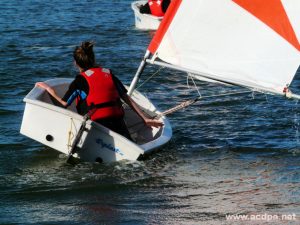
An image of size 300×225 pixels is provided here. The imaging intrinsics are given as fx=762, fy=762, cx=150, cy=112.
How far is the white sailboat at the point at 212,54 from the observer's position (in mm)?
6215

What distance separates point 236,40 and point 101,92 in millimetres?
1242

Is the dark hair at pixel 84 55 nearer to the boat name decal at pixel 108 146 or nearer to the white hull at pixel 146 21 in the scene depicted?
the boat name decal at pixel 108 146

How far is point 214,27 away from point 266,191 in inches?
57.0

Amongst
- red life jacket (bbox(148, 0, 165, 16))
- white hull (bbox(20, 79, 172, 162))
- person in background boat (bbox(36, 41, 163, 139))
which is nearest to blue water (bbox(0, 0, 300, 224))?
white hull (bbox(20, 79, 172, 162))

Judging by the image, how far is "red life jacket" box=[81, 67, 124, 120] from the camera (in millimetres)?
6578

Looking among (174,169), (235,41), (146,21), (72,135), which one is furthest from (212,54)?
(146,21)

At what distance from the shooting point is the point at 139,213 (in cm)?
565

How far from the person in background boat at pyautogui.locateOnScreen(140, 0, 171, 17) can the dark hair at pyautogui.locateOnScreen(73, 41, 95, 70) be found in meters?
8.33

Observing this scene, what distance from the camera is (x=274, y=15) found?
625 centimetres

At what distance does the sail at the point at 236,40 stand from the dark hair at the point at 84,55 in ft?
1.81

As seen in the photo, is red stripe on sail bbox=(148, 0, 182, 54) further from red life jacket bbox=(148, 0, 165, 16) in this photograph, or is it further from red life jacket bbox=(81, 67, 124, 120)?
red life jacket bbox=(148, 0, 165, 16)

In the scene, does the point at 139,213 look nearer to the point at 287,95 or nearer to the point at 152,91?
the point at 287,95

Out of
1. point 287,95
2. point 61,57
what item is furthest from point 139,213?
point 61,57

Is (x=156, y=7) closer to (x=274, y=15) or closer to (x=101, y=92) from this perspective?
(x=101, y=92)
